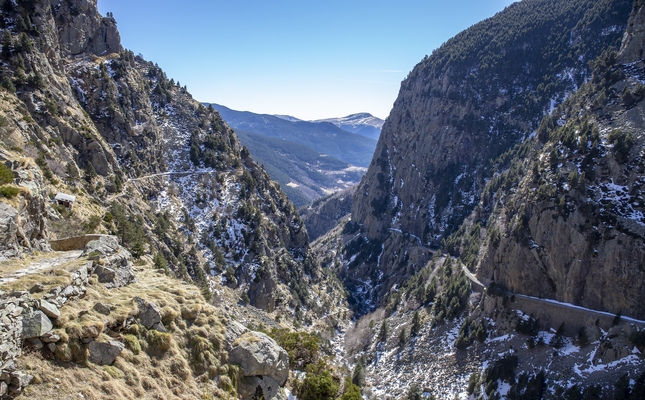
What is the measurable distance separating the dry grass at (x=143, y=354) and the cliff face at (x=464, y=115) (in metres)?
99.9

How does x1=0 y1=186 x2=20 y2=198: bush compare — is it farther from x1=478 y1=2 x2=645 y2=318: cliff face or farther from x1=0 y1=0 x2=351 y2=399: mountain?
x1=478 y1=2 x2=645 y2=318: cliff face

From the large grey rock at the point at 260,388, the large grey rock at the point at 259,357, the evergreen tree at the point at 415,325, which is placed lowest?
the evergreen tree at the point at 415,325

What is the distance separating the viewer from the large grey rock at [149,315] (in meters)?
19.4

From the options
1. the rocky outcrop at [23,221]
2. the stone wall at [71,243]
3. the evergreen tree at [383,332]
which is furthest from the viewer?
the evergreen tree at [383,332]

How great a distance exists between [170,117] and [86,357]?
308 ft

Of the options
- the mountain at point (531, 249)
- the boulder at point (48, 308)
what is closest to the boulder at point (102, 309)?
the boulder at point (48, 308)

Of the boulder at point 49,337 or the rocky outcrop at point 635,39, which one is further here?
the rocky outcrop at point 635,39

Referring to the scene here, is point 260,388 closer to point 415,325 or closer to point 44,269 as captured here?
point 44,269

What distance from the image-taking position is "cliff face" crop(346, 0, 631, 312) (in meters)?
121

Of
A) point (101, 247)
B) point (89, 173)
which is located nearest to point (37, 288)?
point (101, 247)

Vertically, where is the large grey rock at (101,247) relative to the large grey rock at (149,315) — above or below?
above

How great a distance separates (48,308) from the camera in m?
14.9

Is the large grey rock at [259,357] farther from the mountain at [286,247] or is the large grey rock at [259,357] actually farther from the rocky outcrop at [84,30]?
the rocky outcrop at [84,30]

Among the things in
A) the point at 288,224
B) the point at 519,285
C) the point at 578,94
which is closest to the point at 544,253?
the point at 519,285
